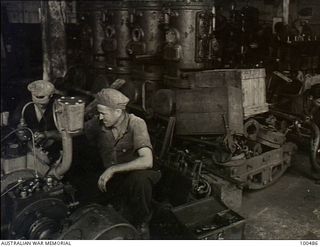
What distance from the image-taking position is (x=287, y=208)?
1.87 m

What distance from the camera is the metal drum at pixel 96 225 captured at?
1.25 m

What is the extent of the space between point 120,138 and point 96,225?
389 mm

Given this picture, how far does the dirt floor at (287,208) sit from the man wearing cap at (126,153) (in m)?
0.55

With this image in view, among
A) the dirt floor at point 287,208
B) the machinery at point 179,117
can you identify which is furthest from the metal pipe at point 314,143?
the dirt floor at point 287,208

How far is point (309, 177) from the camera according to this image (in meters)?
2.15

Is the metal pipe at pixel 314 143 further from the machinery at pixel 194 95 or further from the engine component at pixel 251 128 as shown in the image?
the engine component at pixel 251 128

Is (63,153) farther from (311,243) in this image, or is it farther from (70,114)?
(311,243)

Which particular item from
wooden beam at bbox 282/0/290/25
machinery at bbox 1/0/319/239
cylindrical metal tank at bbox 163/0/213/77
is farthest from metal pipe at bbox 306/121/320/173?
wooden beam at bbox 282/0/290/25

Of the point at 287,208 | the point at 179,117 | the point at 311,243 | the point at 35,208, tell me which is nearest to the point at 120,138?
the point at 35,208

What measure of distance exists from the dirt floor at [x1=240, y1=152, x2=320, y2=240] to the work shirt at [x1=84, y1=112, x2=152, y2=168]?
659mm

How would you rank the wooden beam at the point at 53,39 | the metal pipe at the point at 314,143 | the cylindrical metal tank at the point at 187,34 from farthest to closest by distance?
1. the wooden beam at the point at 53,39
2. the cylindrical metal tank at the point at 187,34
3. the metal pipe at the point at 314,143

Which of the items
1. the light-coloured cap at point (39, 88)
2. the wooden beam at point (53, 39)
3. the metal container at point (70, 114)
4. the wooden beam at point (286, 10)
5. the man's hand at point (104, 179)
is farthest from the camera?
the wooden beam at point (53, 39)

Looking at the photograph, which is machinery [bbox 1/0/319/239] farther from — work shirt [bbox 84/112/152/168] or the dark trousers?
work shirt [bbox 84/112/152/168]

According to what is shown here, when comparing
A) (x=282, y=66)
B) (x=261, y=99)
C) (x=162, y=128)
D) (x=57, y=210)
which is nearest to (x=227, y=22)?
(x=282, y=66)
